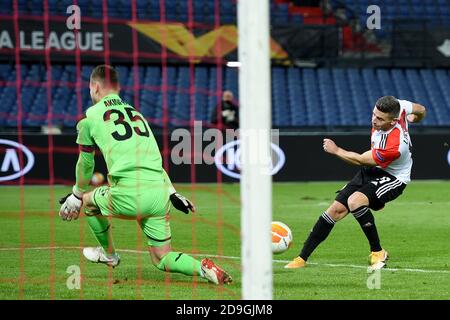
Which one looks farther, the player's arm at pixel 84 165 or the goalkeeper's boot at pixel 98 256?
the goalkeeper's boot at pixel 98 256

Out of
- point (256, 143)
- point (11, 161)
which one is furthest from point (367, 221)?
point (11, 161)

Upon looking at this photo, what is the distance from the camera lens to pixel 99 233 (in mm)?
9438

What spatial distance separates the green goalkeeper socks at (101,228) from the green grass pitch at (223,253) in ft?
1.05

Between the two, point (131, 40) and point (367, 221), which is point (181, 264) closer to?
point (367, 221)

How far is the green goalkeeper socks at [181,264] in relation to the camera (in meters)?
8.66

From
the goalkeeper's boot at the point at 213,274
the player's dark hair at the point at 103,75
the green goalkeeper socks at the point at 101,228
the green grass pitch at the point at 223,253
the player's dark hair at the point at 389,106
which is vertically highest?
the player's dark hair at the point at 103,75

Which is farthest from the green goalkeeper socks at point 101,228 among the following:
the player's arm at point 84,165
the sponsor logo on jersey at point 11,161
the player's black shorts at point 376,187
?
the sponsor logo on jersey at point 11,161

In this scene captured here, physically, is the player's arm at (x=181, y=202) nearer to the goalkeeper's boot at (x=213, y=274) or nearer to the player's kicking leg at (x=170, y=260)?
the player's kicking leg at (x=170, y=260)

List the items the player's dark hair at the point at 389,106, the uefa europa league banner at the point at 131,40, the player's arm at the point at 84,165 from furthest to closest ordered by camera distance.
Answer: the uefa europa league banner at the point at 131,40 < the player's dark hair at the point at 389,106 < the player's arm at the point at 84,165

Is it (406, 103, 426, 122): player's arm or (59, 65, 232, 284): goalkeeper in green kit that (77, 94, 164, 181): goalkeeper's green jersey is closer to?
(59, 65, 232, 284): goalkeeper in green kit

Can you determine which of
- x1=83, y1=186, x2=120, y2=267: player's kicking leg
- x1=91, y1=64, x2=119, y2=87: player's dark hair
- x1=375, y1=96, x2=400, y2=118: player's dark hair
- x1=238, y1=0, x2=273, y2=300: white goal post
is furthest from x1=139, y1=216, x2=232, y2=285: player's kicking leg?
x1=375, y1=96, x2=400, y2=118: player's dark hair

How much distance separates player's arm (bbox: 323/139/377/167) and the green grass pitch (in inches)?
41.4

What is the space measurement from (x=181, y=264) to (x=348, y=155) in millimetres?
2098

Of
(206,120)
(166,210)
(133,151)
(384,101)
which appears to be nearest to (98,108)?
(133,151)
